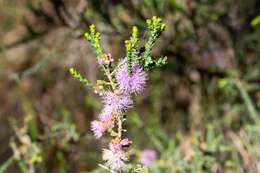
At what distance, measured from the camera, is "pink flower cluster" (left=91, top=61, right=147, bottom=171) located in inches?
48.8

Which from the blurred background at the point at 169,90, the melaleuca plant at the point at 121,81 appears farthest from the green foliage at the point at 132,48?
the blurred background at the point at 169,90

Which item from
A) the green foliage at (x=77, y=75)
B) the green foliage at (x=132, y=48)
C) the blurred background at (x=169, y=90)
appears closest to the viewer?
the green foliage at (x=132, y=48)

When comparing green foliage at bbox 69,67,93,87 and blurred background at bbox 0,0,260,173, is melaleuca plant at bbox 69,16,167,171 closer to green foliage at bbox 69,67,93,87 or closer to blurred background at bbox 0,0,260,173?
green foliage at bbox 69,67,93,87

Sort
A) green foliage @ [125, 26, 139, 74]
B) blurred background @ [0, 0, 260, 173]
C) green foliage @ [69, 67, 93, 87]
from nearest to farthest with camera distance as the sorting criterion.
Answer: green foliage @ [125, 26, 139, 74]
green foliage @ [69, 67, 93, 87]
blurred background @ [0, 0, 260, 173]

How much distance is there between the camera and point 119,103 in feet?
4.05

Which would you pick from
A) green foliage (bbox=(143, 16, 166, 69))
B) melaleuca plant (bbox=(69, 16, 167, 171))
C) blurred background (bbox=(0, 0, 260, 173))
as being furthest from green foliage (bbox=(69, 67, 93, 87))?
blurred background (bbox=(0, 0, 260, 173))

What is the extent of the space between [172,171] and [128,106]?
1.14 metres

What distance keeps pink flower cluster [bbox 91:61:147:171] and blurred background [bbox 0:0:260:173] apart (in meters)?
0.93

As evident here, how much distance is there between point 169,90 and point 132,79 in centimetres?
252

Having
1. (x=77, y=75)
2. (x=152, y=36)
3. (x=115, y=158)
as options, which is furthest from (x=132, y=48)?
(x=115, y=158)

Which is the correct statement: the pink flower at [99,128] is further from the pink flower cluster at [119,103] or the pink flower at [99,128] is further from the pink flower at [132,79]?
the pink flower at [132,79]

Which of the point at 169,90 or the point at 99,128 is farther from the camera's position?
the point at 169,90

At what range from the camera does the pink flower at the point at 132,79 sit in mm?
1239

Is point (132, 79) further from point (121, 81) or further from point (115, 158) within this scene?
point (115, 158)
